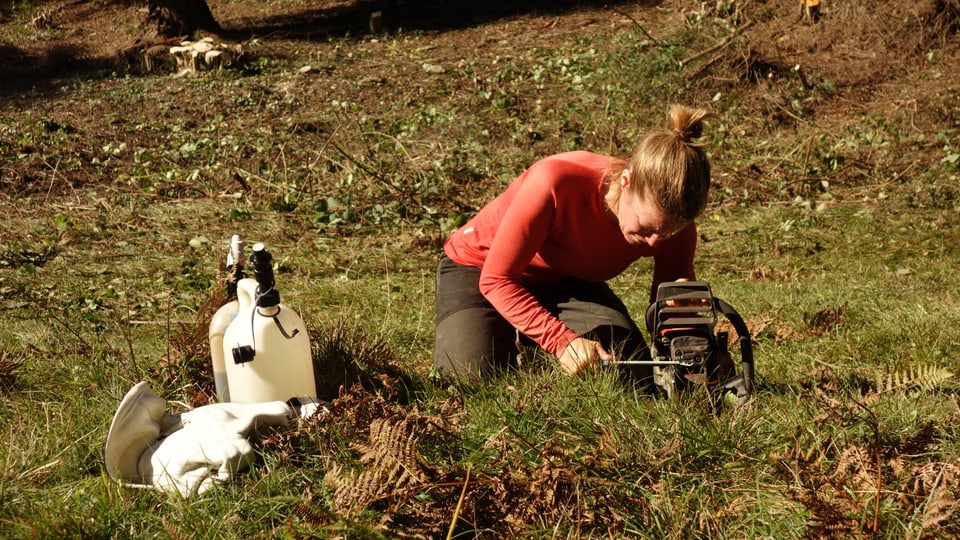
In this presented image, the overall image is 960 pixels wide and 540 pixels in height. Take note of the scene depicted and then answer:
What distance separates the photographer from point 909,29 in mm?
9750

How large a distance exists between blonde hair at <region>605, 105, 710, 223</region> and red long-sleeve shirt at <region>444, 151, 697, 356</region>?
0.36m

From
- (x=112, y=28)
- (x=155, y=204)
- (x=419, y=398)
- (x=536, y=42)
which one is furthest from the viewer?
(x=112, y=28)

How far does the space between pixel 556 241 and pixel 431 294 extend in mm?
2058

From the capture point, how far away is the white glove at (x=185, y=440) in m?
2.52

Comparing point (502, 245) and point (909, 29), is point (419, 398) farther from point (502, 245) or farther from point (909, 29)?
point (909, 29)

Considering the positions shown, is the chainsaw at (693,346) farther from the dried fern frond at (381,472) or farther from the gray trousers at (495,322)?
the dried fern frond at (381,472)

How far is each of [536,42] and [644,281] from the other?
715 cm

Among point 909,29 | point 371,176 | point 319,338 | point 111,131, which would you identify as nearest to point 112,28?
point 111,131

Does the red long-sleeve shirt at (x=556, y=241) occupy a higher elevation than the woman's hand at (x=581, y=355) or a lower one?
higher

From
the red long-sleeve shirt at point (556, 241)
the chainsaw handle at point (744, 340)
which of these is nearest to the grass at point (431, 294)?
the chainsaw handle at point (744, 340)

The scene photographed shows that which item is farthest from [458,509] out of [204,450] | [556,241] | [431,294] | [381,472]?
[431,294]

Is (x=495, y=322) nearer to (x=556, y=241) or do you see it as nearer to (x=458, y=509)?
(x=556, y=241)

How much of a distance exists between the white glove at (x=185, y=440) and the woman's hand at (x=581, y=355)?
2.96 ft

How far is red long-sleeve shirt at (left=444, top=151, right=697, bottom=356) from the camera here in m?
3.41
